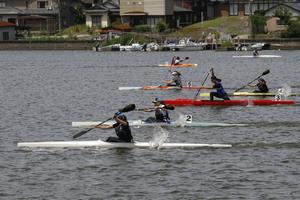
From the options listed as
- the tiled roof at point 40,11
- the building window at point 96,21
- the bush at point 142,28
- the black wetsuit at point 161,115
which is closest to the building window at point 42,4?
the tiled roof at point 40,11

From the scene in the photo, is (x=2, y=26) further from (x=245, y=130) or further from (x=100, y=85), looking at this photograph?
(x=245, y=130)

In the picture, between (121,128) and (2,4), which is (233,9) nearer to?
(2,4)

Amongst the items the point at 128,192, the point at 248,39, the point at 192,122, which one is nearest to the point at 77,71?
the point at 248,39

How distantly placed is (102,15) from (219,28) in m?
18.5

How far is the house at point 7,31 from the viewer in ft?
394

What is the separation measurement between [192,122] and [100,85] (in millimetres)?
27151

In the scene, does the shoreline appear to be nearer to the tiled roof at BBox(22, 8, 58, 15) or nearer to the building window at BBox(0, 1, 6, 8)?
the tiled roof at BBox(22, 8, 58, 15)

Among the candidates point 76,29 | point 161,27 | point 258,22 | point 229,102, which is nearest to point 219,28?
point 258,22

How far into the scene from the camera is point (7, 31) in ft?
398

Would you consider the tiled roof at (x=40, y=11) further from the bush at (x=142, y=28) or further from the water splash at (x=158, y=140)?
the water splash at (x=158, y=140)

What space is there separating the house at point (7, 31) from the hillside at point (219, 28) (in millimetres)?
23036

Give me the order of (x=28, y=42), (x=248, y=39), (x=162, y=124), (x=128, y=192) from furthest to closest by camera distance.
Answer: (x=28, y=42) < (x=248, y=39) < (x=162, y=124) < (x=128, y=192)

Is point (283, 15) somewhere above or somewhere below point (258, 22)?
above

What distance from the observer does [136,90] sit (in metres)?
53.1
